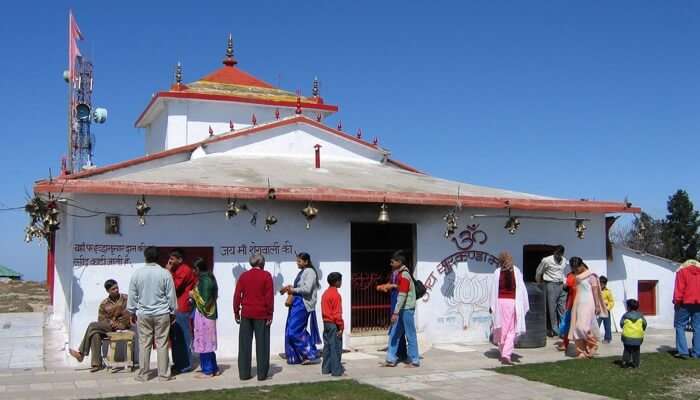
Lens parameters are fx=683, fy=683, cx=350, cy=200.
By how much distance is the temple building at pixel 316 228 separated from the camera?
33.0 feet

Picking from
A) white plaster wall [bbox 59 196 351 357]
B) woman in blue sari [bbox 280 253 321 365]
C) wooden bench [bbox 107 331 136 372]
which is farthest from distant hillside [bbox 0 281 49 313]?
woman in blue sari [bbox 280 253 321 365]

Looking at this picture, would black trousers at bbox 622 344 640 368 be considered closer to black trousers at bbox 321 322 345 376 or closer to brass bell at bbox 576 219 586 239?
brass bell at bbox 576 219 586 239

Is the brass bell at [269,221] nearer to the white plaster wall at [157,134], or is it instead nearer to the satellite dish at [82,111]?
the white plaster wall at [157,134]

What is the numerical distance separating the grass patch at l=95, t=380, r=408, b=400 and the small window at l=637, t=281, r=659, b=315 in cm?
916

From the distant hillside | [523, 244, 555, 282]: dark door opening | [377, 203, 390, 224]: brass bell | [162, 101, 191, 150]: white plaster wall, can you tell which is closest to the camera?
[377, 203, 390, 224]: brass bell

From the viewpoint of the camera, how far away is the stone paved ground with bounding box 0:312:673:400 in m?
8.06

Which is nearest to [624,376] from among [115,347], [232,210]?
[232,210]

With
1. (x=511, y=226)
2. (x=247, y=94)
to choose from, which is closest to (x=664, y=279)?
(x=511, y=226)

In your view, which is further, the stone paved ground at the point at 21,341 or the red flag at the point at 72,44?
the red flag at the point at 72,44

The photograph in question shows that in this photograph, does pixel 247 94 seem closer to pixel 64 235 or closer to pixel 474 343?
pixel 64 235

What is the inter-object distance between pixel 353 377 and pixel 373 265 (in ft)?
12.8

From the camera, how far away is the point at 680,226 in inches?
1590

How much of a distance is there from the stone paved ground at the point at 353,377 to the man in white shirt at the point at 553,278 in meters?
1.98

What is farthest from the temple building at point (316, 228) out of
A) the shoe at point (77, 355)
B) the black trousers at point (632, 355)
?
the black trousers at point (632, 355)
